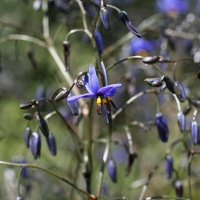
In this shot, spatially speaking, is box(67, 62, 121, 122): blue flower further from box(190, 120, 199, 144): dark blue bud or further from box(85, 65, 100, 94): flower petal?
box(190, 120, 199, 144): dark blue bud

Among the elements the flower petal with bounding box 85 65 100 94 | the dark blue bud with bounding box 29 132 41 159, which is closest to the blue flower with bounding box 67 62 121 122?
the flower petal with bounding box 85 65 100 94

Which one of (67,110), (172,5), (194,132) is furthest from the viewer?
(172,5)

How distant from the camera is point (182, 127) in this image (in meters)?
1.35

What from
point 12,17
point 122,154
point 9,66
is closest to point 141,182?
point 122,154

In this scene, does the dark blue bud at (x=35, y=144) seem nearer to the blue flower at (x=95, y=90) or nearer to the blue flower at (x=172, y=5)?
the blue flower at (x=95, y=90)

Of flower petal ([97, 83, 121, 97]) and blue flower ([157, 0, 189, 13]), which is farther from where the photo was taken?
blue flower ([157, 0, 189, 13])

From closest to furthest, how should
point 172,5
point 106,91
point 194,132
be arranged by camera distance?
point 106,91 < point 194,132 < point 172,5

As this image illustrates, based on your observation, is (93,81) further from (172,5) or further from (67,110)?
(172,5)

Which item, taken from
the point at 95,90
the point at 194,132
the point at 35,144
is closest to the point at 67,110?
the point at 35,144

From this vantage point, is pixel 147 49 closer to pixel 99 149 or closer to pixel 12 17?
pixel 99 149

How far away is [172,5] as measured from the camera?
3998 millimetres

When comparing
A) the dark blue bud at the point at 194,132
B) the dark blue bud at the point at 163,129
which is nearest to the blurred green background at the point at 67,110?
the dark blue bud at the point at 163,129

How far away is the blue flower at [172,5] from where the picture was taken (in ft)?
12.3

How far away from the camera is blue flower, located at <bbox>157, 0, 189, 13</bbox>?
12.3 feet
